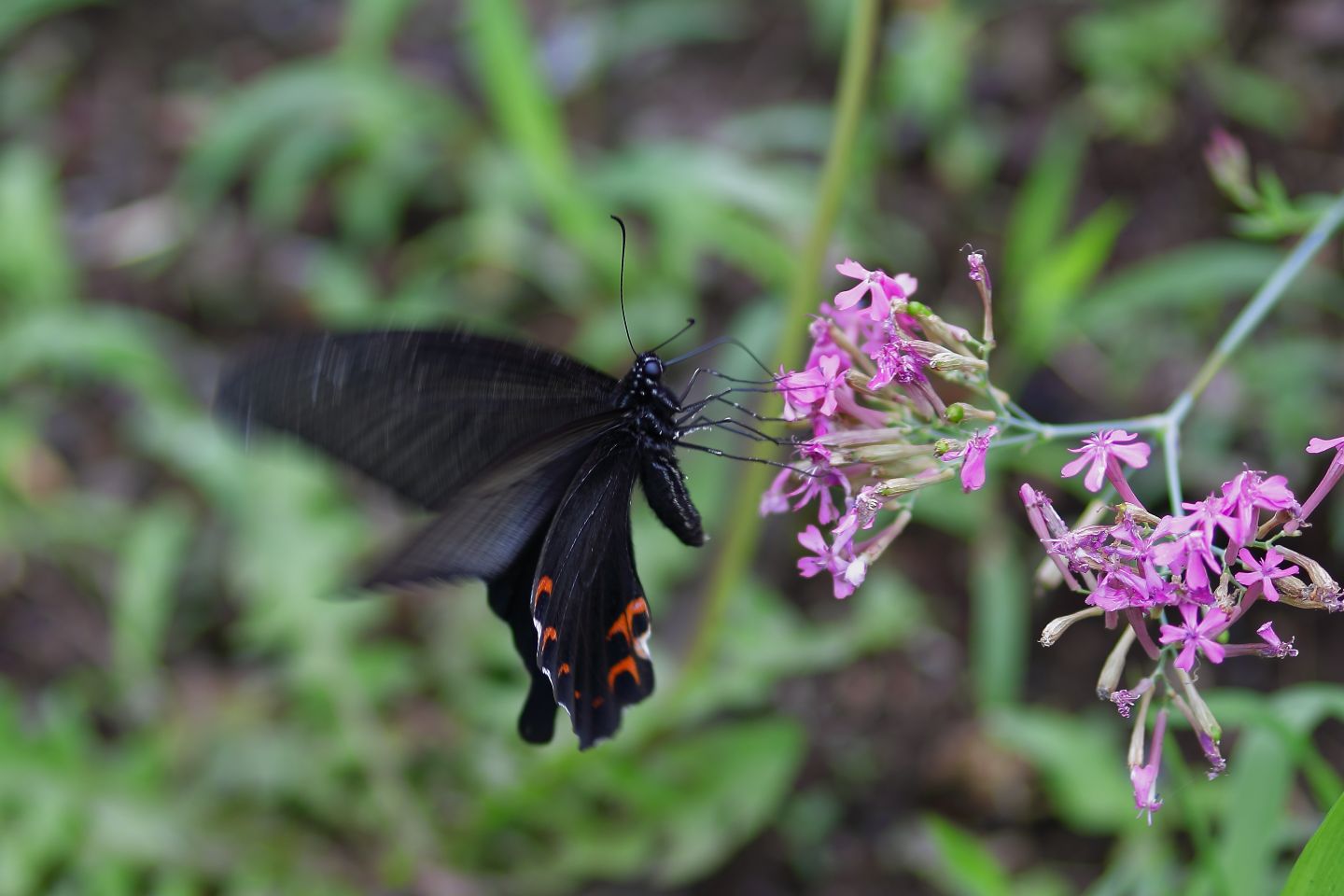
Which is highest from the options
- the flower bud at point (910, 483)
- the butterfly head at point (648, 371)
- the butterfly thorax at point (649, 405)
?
the butterfly head at point (648, 371)

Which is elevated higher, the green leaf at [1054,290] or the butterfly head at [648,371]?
the green leaf at [1054,290]

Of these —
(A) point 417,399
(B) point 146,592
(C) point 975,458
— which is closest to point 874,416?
(C) point 975,458

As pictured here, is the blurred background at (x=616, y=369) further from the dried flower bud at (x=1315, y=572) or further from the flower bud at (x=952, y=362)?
the flower bud at (x=952, y=362)

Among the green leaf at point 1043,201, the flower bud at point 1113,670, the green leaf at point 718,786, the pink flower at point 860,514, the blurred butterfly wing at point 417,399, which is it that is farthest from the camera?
the green leaf at point 1043,201

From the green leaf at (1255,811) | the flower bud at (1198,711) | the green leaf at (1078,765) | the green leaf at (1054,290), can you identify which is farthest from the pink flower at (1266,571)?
the green leaf at (1054,290)

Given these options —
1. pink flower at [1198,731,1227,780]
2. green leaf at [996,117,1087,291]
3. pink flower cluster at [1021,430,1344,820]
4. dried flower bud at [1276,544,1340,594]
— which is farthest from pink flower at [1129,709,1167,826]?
green leaf at [996,117,1087,291]

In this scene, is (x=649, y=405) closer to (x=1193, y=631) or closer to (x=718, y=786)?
(x=1193, y=631)

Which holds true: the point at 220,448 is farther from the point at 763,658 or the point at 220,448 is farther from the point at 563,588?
the point at 563,588

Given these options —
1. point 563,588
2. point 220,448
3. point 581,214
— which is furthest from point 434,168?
point 563,588
